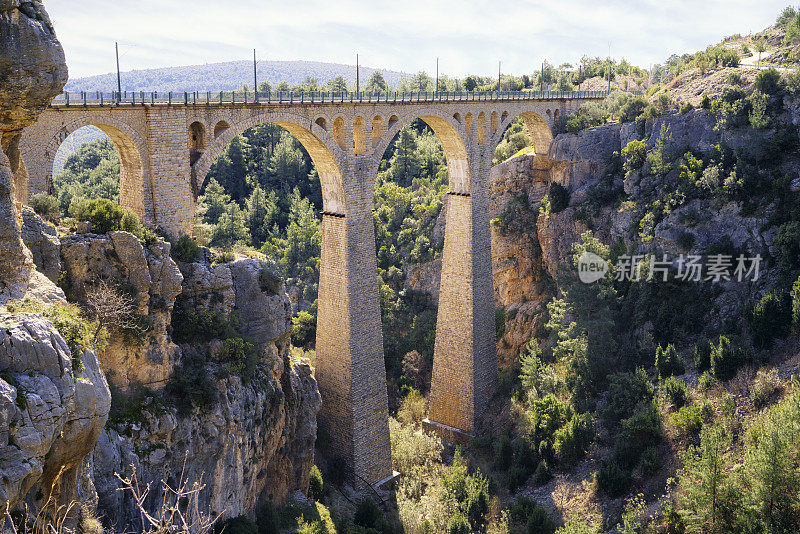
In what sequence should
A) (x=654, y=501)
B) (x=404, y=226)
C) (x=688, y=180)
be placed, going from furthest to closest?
(x=404, y=226) → (x=688, y=180) → (x=654, y=501)

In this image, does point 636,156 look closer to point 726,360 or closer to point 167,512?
point 726,360

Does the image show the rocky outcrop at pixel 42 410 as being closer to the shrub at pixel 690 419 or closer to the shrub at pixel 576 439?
the shrub at pixel 690 419

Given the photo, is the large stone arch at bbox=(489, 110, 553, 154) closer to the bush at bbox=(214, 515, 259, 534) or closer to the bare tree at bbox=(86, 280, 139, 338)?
the bare tree at bbox=(86, 280, 139, 338)

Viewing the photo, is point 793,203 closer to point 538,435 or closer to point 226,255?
point 538,435

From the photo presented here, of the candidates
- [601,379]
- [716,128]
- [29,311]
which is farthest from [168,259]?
[716,128]

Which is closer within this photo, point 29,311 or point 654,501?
point 29,311

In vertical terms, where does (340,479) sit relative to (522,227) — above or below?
below
